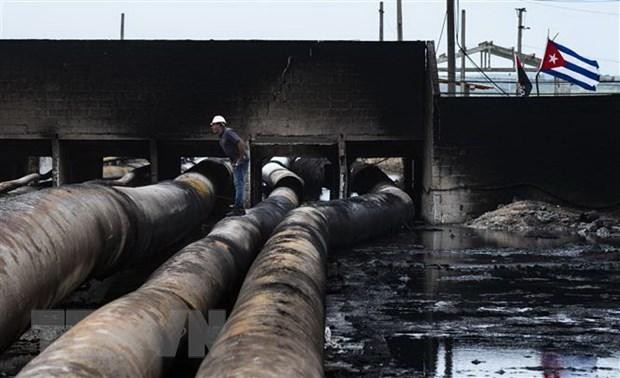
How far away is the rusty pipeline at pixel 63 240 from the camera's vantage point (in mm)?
6227

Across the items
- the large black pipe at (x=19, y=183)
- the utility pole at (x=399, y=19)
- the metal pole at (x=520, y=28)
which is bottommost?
the large black pipe at (x=19, y=183)

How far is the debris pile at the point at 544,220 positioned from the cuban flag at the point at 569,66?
425 cm

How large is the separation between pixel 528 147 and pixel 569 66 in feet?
13.3

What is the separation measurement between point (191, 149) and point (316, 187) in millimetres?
5443

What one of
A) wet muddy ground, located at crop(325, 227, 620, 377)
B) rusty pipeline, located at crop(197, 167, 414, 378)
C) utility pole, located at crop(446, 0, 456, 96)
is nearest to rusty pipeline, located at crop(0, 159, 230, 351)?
rusty pipeline, located at crop(197, 167, 414, 378)

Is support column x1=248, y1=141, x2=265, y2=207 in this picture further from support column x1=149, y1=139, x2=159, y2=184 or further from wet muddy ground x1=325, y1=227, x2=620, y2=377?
wet muddy ground x1=325, y1=227, x2=620, y2=377

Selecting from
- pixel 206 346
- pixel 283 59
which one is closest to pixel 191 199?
pixel 283 59

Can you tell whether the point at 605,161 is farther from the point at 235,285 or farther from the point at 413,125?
the point at 235,285

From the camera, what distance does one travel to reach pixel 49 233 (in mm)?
7078

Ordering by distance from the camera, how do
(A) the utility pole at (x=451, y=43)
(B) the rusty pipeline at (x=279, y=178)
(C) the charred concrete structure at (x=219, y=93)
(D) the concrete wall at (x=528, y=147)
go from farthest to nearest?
(A) the utility pole at (x=451, y=43) → (B) the rusty pipeline at (x=279, y=178) → (C) the charred concrete structure at (x=219, y=93) → (D) the concrete wall at (x=528, y=147)

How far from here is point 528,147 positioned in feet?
58.2

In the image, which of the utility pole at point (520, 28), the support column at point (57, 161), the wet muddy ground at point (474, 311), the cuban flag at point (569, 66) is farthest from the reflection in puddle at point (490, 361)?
the utility pole at point (520, 28)

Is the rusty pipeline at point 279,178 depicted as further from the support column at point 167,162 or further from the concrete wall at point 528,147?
the concrete wall at point 528,147

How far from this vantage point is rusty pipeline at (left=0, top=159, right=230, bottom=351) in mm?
6227
